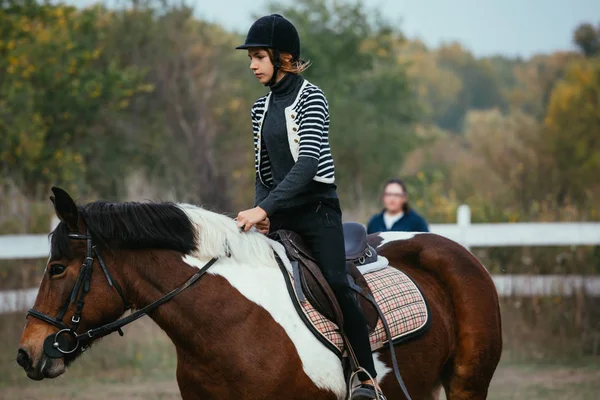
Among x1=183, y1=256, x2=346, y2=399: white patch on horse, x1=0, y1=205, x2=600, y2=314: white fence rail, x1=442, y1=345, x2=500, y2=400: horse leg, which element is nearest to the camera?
x1=183, y1=256, x2=346, y2=399: white patch on horse

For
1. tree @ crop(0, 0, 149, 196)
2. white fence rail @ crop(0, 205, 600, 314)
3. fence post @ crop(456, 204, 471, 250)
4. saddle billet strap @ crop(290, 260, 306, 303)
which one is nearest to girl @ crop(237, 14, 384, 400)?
saddle billet strap @ crop(290, 260, 306, 303)

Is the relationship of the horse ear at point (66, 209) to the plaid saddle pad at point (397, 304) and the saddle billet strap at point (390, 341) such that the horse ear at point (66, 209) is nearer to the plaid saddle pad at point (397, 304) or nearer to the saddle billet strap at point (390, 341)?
the saddle billet strap at point (390, 341)

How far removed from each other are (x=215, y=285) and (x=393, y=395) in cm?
128

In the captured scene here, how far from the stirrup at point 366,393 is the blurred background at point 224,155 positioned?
1120 millimetres

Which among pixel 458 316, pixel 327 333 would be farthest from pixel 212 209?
pixel 458 316

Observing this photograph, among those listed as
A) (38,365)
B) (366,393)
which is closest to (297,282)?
(366,393)

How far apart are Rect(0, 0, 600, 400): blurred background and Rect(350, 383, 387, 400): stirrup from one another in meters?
1.12

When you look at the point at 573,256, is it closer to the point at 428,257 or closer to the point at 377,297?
the point at 428,257

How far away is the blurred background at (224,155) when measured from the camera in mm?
9836

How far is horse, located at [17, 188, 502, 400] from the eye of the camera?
3.88m

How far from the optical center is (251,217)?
418 centimetres

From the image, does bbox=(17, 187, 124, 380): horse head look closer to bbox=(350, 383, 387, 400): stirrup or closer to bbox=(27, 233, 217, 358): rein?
bbox=(27, 233, 217, 358): rein

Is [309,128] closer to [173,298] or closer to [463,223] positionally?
[173,298]

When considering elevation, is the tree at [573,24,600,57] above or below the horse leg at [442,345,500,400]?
above
